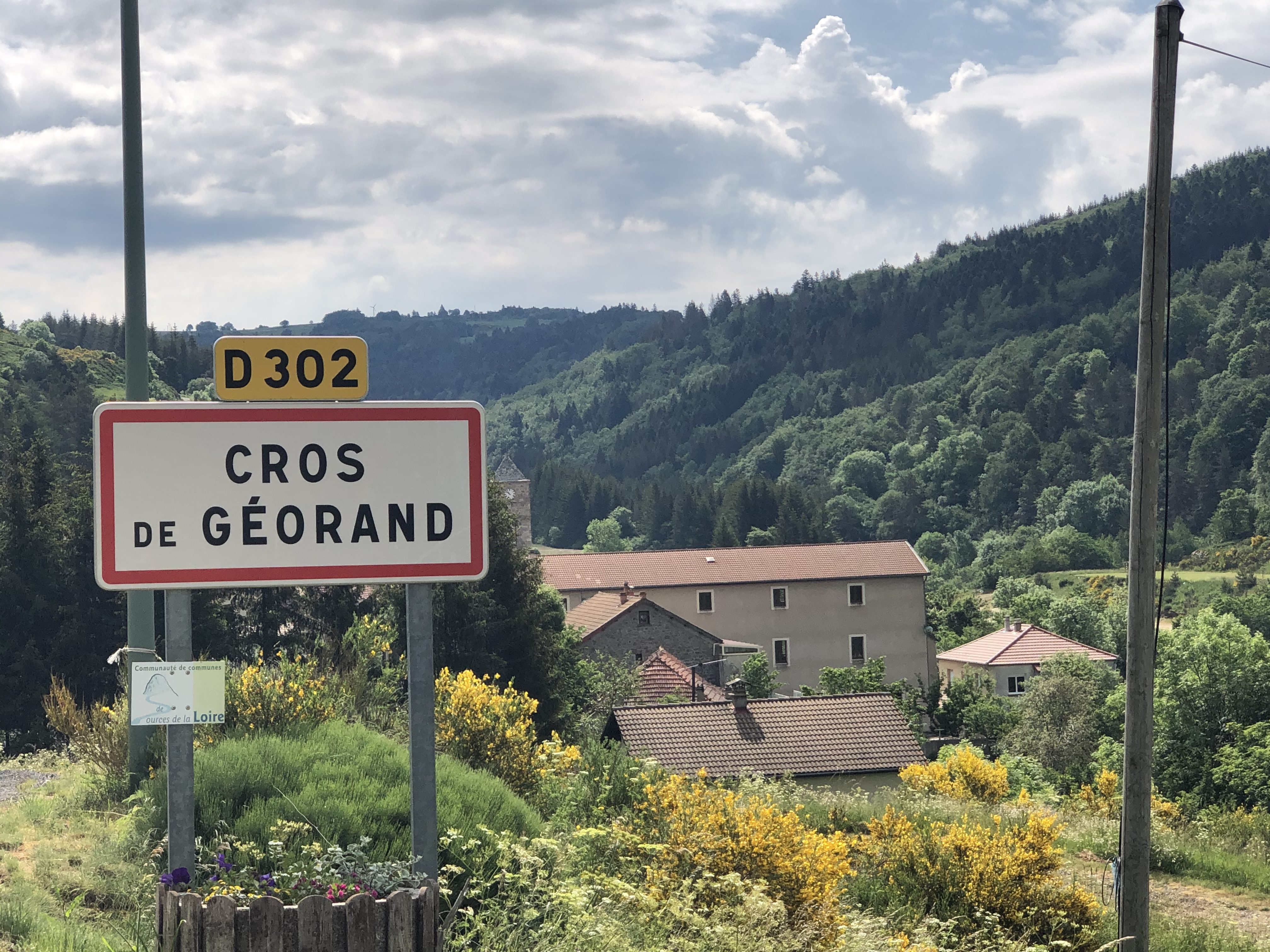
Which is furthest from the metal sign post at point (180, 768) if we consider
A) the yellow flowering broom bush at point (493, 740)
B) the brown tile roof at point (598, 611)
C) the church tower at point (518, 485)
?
the church tower at point (518, 485)

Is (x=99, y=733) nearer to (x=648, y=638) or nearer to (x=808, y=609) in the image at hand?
(x=648, y=638)

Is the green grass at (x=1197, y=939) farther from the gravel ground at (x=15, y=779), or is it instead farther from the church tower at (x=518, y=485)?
the church tower at (x=518, y=485)

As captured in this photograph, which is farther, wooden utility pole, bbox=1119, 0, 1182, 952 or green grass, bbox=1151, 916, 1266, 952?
green grass, bbox=1151, 916, 1266, 952

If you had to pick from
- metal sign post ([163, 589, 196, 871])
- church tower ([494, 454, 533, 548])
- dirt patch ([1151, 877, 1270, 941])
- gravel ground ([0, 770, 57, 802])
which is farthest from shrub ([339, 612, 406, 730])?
church tower ([494, 454, 533, 548])

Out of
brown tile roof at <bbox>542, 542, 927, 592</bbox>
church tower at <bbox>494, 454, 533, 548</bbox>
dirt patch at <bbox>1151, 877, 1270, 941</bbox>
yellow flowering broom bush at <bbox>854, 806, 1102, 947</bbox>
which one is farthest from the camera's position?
church tower at <bbox>494, 454, 533, 548</bbox>

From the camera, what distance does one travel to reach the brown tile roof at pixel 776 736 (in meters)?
25.4

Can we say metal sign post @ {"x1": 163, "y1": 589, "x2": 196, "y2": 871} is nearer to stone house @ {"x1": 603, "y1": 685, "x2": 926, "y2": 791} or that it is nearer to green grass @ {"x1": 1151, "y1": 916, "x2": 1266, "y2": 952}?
green grass @ {"x1": 1151, "y1": 916, "x2": 1266, "y2": 952}

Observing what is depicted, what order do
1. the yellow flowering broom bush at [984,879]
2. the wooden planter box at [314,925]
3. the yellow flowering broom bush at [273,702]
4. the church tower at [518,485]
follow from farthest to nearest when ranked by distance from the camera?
the church tower at [518,485] → the yellow flowering broom bush at [984,879] → the yellow flowering broom bush at [273,702] → the wooden planter box at [314,925]

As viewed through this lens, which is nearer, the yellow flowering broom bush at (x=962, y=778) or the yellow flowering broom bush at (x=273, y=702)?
the yellow flowering broom bush at (x=273, y=702)

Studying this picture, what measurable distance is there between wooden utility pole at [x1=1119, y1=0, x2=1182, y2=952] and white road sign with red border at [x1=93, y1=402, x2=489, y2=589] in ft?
24.3

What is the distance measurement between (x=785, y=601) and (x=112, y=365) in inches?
2878

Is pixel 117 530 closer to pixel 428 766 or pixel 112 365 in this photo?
pixel 428 766

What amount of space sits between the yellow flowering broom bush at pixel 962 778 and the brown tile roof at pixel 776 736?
203 centimetres

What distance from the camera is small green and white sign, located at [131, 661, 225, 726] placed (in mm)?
3570
